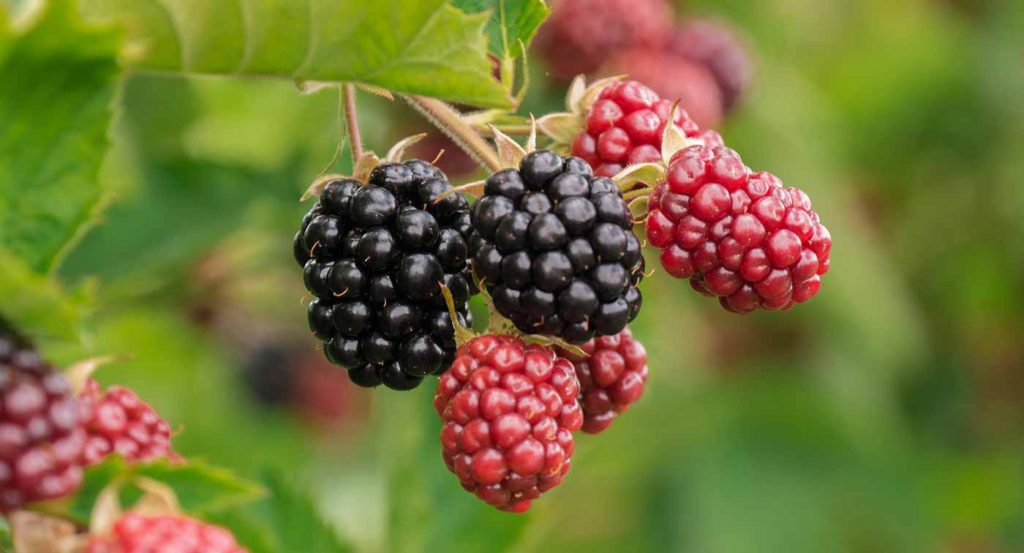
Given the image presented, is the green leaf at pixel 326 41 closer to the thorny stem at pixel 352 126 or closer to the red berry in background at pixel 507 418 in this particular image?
the thorny stem at pixel 352 126

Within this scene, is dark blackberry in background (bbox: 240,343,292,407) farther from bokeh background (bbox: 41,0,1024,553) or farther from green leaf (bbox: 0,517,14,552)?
green leaf (bbox: 0,517,14,552)

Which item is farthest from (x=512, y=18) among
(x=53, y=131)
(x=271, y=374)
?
(x=271, y=374)

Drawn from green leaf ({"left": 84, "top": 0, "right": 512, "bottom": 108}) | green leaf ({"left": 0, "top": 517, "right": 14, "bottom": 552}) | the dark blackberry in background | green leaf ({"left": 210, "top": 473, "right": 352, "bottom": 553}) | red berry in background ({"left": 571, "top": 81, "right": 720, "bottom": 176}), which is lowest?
green leaf ({"left": 0, "top": 517, "right": 14, "bottom": 552})

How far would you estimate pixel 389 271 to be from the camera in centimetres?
164

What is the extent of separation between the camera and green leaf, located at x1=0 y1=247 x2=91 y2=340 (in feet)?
3.83

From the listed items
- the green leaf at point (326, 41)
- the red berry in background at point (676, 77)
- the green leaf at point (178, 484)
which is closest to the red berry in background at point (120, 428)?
the green leaf at point (178, 484)

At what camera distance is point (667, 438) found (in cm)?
437

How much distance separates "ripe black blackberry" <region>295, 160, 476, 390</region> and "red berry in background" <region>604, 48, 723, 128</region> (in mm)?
1328

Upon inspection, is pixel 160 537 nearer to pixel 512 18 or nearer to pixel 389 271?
pixel 389 271

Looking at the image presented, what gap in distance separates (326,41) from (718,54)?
5.83ft

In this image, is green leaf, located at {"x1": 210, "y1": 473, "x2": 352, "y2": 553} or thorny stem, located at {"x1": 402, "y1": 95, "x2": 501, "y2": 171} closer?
thorny stem, located at {"x1": 402, "y1": 95, "x2": 501, "y2": 171}

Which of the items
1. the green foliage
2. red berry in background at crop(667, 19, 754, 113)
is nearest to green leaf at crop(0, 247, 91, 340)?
the green foliage

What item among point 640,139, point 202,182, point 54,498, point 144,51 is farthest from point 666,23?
point 54,498

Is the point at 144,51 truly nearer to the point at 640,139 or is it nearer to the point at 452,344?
the point at 452,344
